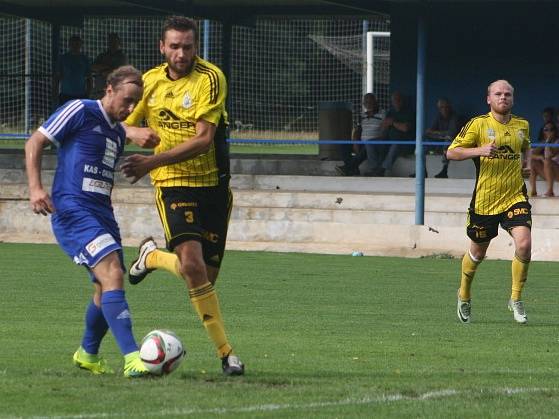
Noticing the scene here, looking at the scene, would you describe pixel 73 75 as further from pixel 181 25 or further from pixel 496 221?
pixel 181 25

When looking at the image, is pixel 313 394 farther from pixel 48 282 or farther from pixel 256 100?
pixel 256 100

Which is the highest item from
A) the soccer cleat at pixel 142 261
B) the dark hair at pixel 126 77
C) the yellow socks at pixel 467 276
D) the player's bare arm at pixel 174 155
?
the dark hair at pixel 126 77

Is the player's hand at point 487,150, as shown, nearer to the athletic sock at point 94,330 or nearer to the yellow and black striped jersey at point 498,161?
the yellow and black striped jersey at point 498,161

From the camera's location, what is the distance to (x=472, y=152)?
475 inches

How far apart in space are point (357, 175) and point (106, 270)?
1796cm

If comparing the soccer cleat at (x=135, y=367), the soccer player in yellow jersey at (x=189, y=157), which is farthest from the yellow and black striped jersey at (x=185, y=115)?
the soccer cleat at (x=135, y=367)

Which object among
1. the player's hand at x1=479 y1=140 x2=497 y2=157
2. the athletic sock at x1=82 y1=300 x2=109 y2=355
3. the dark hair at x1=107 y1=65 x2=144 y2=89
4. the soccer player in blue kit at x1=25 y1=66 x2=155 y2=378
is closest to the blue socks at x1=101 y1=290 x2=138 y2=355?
the soccer player in blue kit at x1=25 y1=66 x2=155 y2=378

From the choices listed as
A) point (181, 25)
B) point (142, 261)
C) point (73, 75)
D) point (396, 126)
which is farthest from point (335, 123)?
point (181, 25)

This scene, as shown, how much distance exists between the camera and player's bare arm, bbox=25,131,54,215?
7672 mm

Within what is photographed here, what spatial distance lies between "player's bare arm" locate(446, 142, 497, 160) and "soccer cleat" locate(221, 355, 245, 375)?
4398 millimetres

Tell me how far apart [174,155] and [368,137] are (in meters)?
18.0

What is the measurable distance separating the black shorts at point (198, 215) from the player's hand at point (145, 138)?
1.83 feet

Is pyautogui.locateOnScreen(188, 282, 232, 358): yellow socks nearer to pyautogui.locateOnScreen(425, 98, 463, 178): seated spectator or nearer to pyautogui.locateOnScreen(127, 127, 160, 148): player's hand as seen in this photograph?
pyautogui.locateOnScreen(127, 127, 160, 148): player's hand

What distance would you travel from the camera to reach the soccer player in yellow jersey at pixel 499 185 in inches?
485
